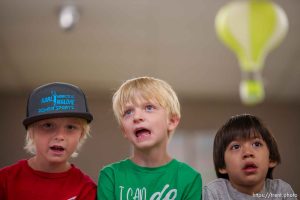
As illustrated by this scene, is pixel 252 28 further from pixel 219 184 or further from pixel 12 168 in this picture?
pixel 12 168

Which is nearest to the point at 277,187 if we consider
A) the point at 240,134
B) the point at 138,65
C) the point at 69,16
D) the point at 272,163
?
the point at 272,163

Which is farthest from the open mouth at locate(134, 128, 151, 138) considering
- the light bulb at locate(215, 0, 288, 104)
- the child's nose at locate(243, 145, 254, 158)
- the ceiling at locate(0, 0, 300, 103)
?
the ceiling at locate(0, 0, 300, 103)

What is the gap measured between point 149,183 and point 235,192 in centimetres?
21

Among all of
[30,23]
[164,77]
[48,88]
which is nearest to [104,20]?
[30,23]

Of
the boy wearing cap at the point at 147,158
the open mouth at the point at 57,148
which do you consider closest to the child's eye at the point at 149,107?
the boy wearing cap at the point at 147,158

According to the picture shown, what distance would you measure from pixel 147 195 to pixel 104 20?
1684 mm

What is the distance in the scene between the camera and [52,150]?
35.8 inches

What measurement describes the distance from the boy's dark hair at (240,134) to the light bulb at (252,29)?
1.08 ft

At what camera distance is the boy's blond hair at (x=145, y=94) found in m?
0.97

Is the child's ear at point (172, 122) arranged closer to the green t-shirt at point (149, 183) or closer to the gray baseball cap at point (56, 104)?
the green t-shirt at point (149, 183)

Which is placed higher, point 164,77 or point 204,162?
point 164,77

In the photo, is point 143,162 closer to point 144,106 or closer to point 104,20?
point 144,106

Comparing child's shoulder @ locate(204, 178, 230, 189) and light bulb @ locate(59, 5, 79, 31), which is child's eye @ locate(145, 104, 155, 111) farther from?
light bulb @ locate(59, 5, 79, 31)

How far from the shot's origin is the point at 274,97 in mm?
4008
